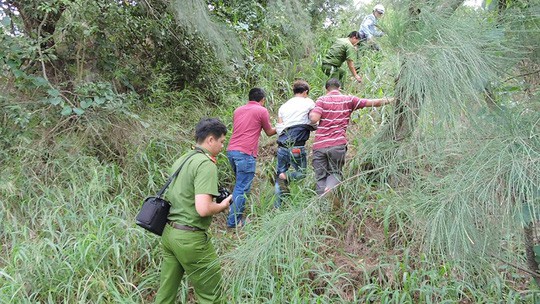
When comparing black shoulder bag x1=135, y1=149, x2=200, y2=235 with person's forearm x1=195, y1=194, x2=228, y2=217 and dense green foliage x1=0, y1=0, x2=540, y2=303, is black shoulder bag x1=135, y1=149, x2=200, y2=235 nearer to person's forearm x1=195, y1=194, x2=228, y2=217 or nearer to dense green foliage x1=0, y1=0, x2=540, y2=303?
person's forearm x1=195, y1=194, x2=228, y2=217

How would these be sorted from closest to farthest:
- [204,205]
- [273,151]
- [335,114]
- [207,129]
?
[204,205] → [207,129] → [335,114] → [273,151]

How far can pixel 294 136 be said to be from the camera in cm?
425

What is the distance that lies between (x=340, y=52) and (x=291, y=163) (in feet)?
7.35

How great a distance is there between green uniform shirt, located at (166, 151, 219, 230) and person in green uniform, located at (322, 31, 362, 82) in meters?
3.17

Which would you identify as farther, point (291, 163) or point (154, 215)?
point (291, 163)

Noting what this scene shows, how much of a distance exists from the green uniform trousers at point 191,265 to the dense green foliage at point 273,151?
0.83 feet

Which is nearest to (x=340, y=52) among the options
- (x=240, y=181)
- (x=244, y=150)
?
(x=244, y=150)

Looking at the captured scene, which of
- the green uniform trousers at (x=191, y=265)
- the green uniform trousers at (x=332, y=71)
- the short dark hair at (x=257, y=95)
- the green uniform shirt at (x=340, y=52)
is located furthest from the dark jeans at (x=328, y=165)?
the green uniform trousers at (x=332, y=71)

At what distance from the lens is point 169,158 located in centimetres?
500

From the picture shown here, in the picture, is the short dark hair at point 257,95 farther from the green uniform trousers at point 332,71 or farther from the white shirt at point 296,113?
the green uniform trousers at point 332,71

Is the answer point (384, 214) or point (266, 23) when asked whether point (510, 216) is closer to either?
point (384, 214)

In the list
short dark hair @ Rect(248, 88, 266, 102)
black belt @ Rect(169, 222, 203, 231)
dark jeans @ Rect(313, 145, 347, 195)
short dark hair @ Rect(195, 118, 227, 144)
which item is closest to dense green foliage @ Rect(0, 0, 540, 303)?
dark jeans @ Rect(313, 145, 347, 195)

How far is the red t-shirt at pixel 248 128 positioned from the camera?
4.27 metres

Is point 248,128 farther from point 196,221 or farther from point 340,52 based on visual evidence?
point 340,52
